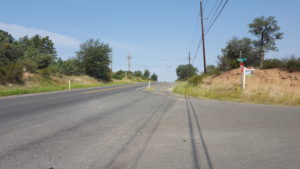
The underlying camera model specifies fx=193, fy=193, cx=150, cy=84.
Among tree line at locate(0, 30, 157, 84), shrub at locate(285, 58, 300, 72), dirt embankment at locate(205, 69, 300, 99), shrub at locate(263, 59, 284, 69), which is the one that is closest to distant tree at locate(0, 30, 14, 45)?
tree line at locate(0, 30, 157, 84)

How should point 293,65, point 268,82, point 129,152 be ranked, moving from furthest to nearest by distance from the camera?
point 268,82, point 293,65, point 129,152

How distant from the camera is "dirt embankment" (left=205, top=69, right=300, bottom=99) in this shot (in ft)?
53.0

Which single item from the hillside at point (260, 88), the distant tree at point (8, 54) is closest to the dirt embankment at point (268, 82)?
the hillside at point (260, 88)

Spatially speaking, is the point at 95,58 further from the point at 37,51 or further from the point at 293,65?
the point at 293,65

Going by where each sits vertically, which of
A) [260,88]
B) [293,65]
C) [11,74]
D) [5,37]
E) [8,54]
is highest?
[5,37]

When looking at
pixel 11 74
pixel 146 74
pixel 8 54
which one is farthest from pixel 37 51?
pixel 146 74

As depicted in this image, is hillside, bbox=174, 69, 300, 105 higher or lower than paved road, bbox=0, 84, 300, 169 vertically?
higher

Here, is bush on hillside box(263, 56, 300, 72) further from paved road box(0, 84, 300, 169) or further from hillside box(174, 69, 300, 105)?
paved road box(0, 84, 300, 169)

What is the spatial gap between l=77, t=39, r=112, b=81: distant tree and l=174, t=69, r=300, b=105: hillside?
32.3 meters

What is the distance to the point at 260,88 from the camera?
17297mm

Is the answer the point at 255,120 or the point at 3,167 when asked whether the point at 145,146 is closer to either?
the point at 3,167

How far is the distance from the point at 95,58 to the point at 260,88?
4007 cm

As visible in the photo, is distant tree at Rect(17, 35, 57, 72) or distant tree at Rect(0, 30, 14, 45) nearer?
distant tree at Rect(17, 35, 57, 72)

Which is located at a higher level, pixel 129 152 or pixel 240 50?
pixel 240 50
